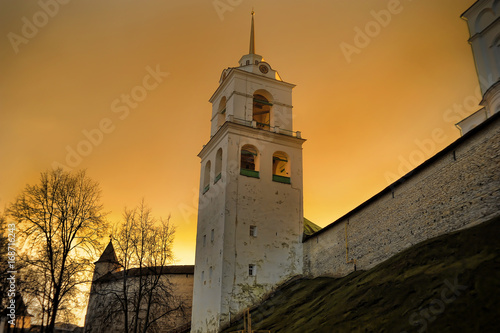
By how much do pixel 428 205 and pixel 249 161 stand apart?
15516 mm

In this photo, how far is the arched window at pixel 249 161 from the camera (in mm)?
26608

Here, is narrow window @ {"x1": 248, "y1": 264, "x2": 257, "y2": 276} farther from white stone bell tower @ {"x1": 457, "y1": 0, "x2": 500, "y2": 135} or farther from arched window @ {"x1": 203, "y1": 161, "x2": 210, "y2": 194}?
white stone bell tower @ {"x1": 457, "y1": 0, "x2": 500, "y2": 135}

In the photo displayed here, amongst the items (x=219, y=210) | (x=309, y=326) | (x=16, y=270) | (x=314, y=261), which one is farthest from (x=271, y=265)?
(x=16, y=270)

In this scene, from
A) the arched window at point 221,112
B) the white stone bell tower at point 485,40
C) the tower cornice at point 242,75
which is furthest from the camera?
the arched window at point 221,112

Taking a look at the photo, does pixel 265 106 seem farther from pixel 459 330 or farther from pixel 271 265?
pixel 459 330

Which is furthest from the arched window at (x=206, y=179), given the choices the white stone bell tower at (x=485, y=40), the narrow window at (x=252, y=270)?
the white stone bell tower at (x=485, y=40)

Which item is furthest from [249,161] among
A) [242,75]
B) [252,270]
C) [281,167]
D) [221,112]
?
[252,270]

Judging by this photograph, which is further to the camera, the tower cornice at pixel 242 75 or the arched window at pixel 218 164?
the tower cornice at pixel 242 75

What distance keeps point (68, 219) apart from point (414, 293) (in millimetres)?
14959

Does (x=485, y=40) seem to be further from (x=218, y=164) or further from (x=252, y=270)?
(x=252, y=270)

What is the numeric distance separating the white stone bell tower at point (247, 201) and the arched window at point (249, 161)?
65 millimetres

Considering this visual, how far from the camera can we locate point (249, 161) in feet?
96.3

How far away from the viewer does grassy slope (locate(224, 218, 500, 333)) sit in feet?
31.0

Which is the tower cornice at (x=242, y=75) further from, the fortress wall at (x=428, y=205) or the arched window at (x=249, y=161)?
the fortress wall at (x=428, y=205)
